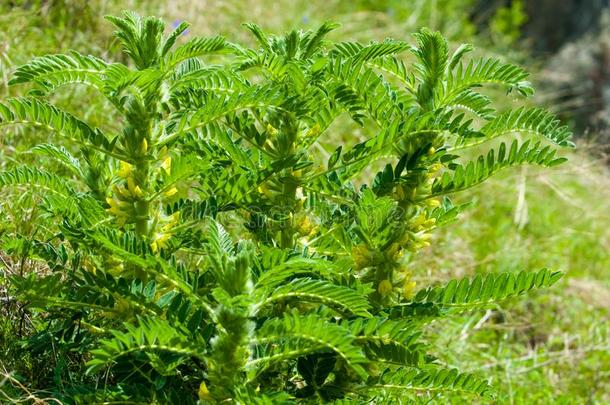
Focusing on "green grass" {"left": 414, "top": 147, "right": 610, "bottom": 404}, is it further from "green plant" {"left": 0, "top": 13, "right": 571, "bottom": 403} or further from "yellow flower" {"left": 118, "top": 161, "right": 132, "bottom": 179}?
"yellow flower" {"left": 118, "top": 161, "right": 132, "bottom": 179}

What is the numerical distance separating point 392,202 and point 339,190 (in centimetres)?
13

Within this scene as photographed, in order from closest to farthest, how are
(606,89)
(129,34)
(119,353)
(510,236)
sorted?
(119,353)
(129,34)
(510,236)
(606,89)

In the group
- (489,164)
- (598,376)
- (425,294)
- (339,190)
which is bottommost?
(598,376)

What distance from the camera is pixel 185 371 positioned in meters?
1.86

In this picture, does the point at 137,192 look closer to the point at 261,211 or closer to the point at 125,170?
the point at 125,170

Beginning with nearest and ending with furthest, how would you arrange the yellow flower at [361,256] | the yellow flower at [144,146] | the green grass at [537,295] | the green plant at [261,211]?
the green plant at [261,211] < the yellow flower at [144,146] < the yellow flower at [361,256] < the green grass at [537,295]

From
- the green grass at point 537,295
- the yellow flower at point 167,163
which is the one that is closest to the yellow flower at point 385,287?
the yellow flower at point 167,163

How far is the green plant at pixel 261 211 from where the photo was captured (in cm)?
163

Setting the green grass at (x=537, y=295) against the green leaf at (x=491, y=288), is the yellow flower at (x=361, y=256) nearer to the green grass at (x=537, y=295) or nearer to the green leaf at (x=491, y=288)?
the green leaf at (x=491, y=288)

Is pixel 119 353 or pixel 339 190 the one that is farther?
pixel 339 190

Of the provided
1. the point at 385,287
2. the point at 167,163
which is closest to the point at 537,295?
the point at 385,287

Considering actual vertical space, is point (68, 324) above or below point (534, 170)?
below

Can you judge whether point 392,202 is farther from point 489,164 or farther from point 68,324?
point 68,324

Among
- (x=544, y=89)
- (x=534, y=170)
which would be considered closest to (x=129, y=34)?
(x=534, y=170)
